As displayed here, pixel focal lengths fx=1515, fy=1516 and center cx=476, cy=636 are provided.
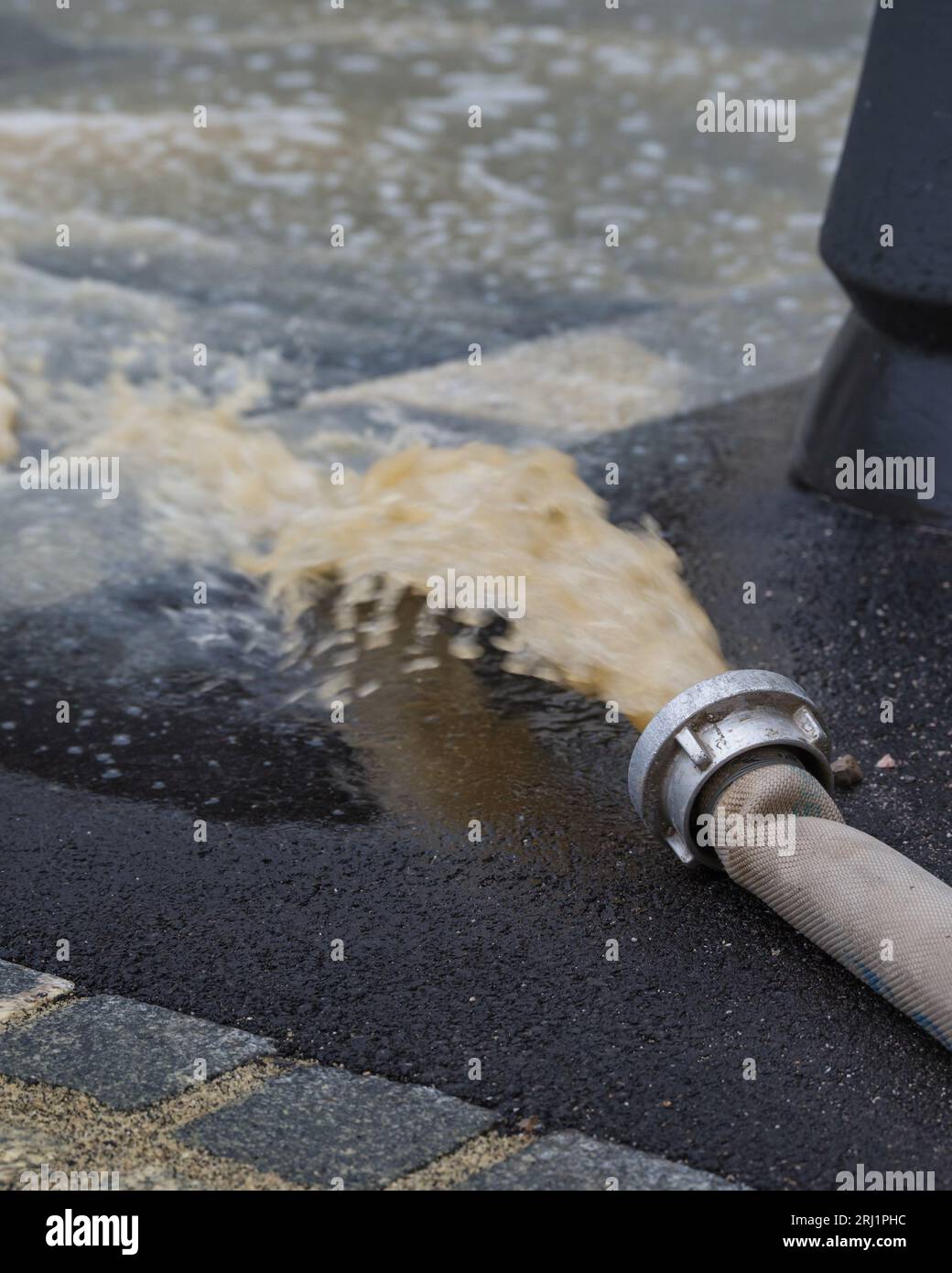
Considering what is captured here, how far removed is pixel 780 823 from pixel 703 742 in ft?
0.64

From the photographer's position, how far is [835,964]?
103 inches

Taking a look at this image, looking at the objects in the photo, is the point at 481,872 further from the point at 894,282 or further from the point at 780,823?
the point at 894,282

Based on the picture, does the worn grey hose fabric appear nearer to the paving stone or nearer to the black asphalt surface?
the black asphalt surface

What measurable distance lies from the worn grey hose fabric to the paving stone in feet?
3.85

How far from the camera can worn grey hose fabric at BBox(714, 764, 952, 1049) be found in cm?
241

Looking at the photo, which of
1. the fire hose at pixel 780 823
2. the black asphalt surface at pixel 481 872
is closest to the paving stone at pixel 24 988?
the black asphalt surface at pixel 481 872

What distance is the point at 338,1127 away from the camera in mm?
2250

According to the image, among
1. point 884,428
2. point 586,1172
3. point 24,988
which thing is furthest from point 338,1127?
point 884,428

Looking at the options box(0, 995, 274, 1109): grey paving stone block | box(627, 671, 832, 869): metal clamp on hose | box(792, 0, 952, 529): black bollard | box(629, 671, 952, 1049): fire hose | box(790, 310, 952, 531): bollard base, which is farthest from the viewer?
box(790, 310, 952, 531): bollard base

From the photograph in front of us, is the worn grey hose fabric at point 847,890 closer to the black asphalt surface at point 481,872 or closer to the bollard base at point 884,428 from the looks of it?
the black asphalt surface at point 481,872

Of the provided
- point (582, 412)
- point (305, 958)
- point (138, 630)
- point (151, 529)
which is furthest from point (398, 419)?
point (305, 958)

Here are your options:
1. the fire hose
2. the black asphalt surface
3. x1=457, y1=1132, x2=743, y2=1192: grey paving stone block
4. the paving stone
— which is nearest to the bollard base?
the black asphalt surface
